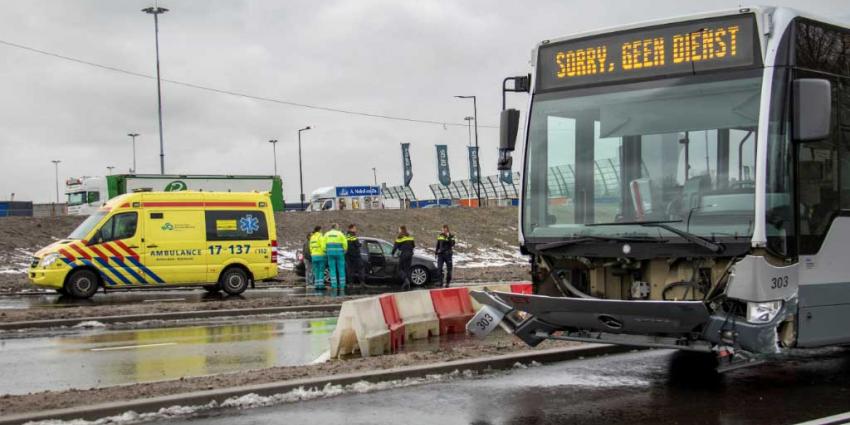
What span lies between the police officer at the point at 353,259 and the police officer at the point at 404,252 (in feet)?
3.25

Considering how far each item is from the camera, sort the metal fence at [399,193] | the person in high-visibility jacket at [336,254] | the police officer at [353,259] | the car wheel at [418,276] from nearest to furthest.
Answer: the person in high-visibility jacket at [336,254], the police officer at [353,259], the car wheel at [418,276], the metal fence at [399,193]

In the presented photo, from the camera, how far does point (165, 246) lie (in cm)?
2248

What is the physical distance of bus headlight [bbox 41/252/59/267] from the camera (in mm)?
21422

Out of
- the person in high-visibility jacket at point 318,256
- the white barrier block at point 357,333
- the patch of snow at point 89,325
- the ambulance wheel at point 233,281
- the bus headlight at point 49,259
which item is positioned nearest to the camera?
the white barrier block at point 357,333

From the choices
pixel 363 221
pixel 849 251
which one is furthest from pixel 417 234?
pixel 849 251

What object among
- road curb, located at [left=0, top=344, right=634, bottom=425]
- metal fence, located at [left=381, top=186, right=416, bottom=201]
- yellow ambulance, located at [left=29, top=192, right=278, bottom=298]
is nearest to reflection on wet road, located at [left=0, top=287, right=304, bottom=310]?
yellow ambulance, located at [left=29, top=192, right=278, bottom=298]

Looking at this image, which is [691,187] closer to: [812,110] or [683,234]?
[683,234]

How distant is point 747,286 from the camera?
24.2 feet

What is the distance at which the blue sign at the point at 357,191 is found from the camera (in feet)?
262

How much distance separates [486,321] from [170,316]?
886 cm

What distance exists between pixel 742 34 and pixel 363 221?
38425mm

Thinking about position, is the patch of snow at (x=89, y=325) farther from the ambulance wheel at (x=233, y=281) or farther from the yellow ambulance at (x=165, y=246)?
the ambulance wheel at (x=233, y=281)

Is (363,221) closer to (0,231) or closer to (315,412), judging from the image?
(0,231)

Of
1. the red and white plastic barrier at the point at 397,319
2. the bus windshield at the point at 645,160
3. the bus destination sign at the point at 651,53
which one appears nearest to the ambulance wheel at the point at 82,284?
the red and white plastic barrier at the point at 397,319
